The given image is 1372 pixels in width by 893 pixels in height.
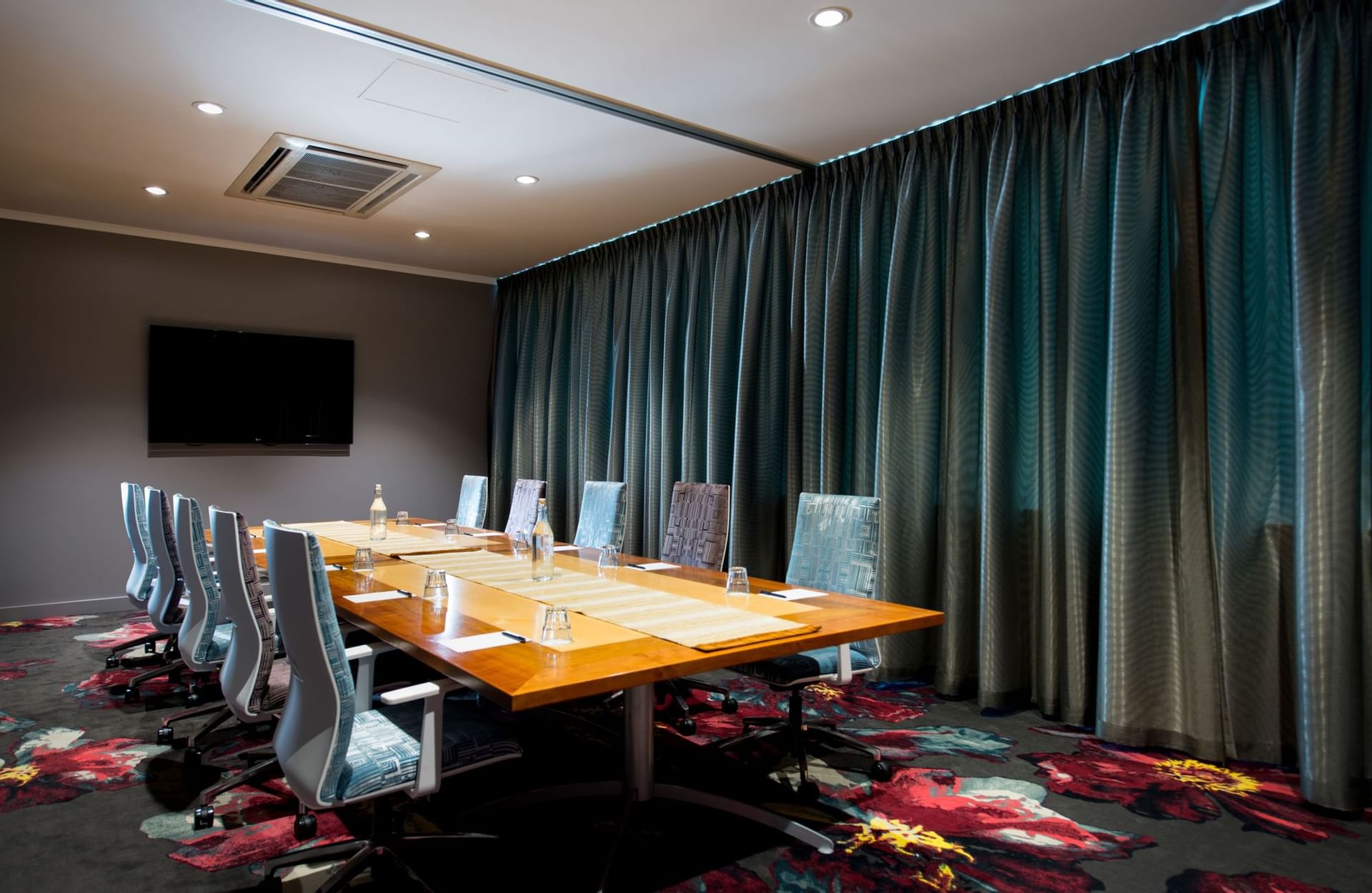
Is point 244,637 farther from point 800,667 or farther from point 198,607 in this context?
point 800,667

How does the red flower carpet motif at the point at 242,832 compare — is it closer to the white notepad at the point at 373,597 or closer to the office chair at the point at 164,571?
the white notepad at the point at 373,597

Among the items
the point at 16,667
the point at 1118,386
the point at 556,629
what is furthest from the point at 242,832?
the point at 1118,386

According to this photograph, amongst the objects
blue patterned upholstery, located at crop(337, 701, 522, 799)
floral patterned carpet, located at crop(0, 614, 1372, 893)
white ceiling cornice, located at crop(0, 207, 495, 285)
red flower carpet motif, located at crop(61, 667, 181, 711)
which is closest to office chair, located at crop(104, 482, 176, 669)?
red flower carpet motif, located at crop(61, 667, 181, 711)

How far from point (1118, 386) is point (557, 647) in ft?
8.94

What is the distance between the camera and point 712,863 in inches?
99.5

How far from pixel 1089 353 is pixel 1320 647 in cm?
147

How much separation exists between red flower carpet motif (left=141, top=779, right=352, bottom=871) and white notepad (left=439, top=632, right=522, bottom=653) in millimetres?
869

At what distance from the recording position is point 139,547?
4.59 meters

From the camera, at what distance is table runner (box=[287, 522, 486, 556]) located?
4164mm

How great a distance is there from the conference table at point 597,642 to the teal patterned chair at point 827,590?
0.26 m

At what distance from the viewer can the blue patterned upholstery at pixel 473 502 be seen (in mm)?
6066

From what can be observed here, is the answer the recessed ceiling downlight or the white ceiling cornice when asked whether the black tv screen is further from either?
the recessed ceiling downlight

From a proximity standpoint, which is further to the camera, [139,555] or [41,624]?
[41,624]

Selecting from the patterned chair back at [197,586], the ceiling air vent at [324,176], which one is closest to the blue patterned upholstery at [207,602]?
the patterned chair back at [197,586]
